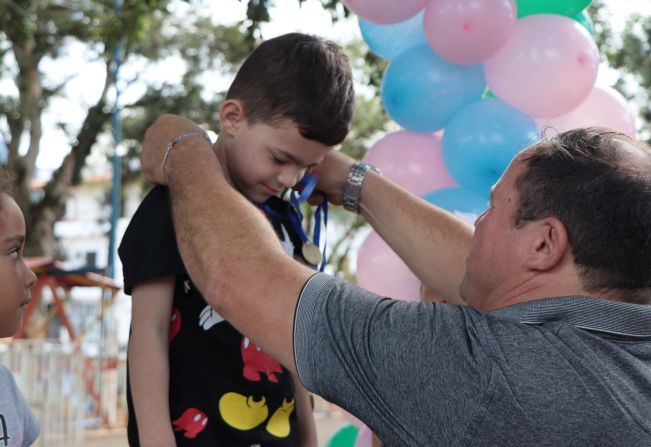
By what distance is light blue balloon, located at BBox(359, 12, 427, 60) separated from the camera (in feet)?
12.1

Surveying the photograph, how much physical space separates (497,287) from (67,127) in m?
17.8

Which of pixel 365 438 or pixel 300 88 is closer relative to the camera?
pixel 300 88

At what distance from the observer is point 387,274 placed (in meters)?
3.44

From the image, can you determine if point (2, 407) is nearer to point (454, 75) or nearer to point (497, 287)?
point (497, 287)

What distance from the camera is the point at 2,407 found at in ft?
6.37

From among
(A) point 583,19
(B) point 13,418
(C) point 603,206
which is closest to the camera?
(C) point 603,206

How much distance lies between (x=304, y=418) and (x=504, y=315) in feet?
2.96

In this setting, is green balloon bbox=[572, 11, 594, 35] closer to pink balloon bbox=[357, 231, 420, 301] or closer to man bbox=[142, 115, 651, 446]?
pink balloon bbox=[357, 231, 420, 301]

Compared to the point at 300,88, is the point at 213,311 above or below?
below

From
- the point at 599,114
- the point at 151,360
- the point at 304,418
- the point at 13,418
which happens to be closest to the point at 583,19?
the point at 599,114

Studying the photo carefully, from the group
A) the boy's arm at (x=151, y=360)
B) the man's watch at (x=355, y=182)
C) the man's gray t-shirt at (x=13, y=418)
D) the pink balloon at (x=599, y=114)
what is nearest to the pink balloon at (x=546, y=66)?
the pink balloon at (x=599, y=114)

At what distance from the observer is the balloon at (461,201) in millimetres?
3240

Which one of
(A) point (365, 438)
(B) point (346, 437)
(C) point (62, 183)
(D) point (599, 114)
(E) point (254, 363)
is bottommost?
(C) point (62, 183)

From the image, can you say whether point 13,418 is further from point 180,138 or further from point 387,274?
point 387,274
